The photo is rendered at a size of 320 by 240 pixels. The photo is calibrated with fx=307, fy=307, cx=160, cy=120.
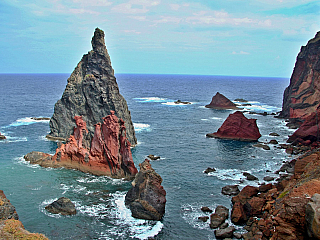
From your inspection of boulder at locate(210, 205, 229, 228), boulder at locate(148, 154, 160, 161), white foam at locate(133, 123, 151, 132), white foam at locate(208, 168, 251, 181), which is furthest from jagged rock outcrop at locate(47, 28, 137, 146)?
boulder at locate(210, 205, 229, 228)

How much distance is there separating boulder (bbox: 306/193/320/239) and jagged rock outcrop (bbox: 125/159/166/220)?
72.8ft

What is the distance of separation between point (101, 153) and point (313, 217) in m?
41.6

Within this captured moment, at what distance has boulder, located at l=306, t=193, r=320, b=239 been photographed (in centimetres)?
2348

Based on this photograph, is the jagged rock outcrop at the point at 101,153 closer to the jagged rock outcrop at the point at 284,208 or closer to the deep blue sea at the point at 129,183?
the deep blue sea at the point at 129,183

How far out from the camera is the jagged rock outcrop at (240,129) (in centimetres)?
8788

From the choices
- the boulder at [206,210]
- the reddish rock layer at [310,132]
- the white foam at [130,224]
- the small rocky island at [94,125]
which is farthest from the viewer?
the reddish rock layer at [310,132]

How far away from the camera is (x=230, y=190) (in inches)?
2028

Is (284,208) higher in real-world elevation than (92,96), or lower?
lower

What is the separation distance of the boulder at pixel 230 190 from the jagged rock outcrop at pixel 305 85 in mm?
71680

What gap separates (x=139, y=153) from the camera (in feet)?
241

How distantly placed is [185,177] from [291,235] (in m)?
33.0

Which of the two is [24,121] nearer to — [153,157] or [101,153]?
[153,157]

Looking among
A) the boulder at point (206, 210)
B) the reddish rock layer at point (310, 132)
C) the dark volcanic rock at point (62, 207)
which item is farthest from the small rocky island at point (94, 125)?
the reddish rock layer at point (310, 132)

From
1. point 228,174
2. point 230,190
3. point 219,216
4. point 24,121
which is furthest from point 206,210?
point 24,121
